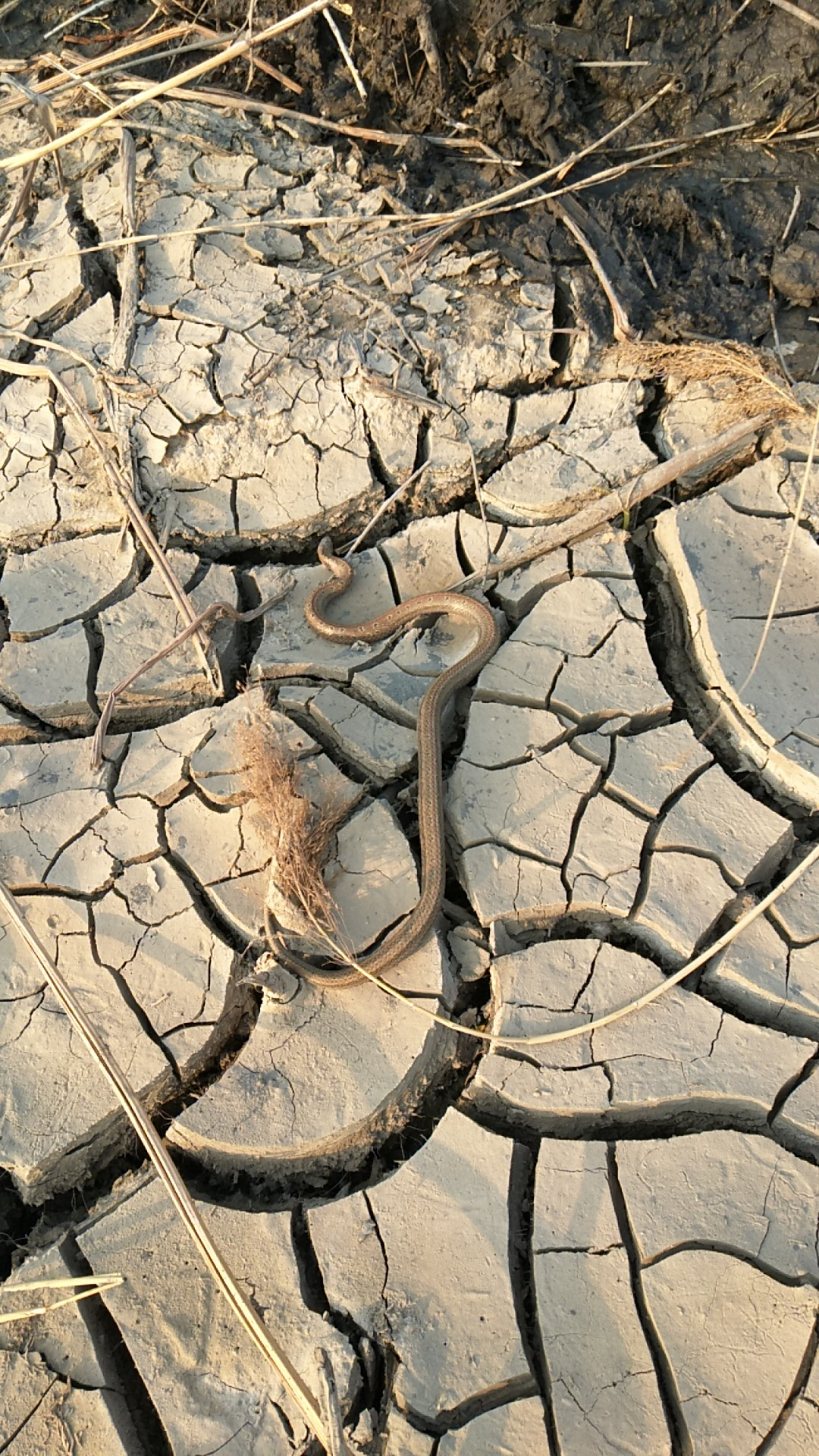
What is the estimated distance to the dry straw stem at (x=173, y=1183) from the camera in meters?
2.26

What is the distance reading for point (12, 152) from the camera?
4578mm

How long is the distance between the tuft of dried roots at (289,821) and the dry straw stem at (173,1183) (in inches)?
26.0

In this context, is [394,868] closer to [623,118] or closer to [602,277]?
[602,277]

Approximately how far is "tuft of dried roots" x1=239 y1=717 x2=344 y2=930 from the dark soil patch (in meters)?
Result: 2.47

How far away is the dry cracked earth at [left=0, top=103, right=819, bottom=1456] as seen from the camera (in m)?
2.35

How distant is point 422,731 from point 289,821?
547mm

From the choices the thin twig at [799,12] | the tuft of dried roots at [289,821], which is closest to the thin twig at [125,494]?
the tuft of dried roots at [289,821]

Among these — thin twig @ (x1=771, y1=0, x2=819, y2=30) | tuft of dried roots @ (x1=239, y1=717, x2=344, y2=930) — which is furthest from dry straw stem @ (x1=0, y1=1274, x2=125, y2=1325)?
thin twig @ (x1=771, y1=0, x2=819, y2=30)

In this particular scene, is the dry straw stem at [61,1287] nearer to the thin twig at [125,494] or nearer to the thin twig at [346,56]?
the thin twig at [125,494]

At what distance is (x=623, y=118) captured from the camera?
4359mm

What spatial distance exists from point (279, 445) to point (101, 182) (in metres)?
1.72

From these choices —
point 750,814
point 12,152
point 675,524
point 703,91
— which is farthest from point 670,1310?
point 12,152

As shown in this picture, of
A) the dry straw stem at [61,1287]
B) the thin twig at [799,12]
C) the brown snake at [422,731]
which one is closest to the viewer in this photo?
the dry straw stem at [61,1287]

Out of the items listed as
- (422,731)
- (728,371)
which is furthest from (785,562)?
(422,731)
